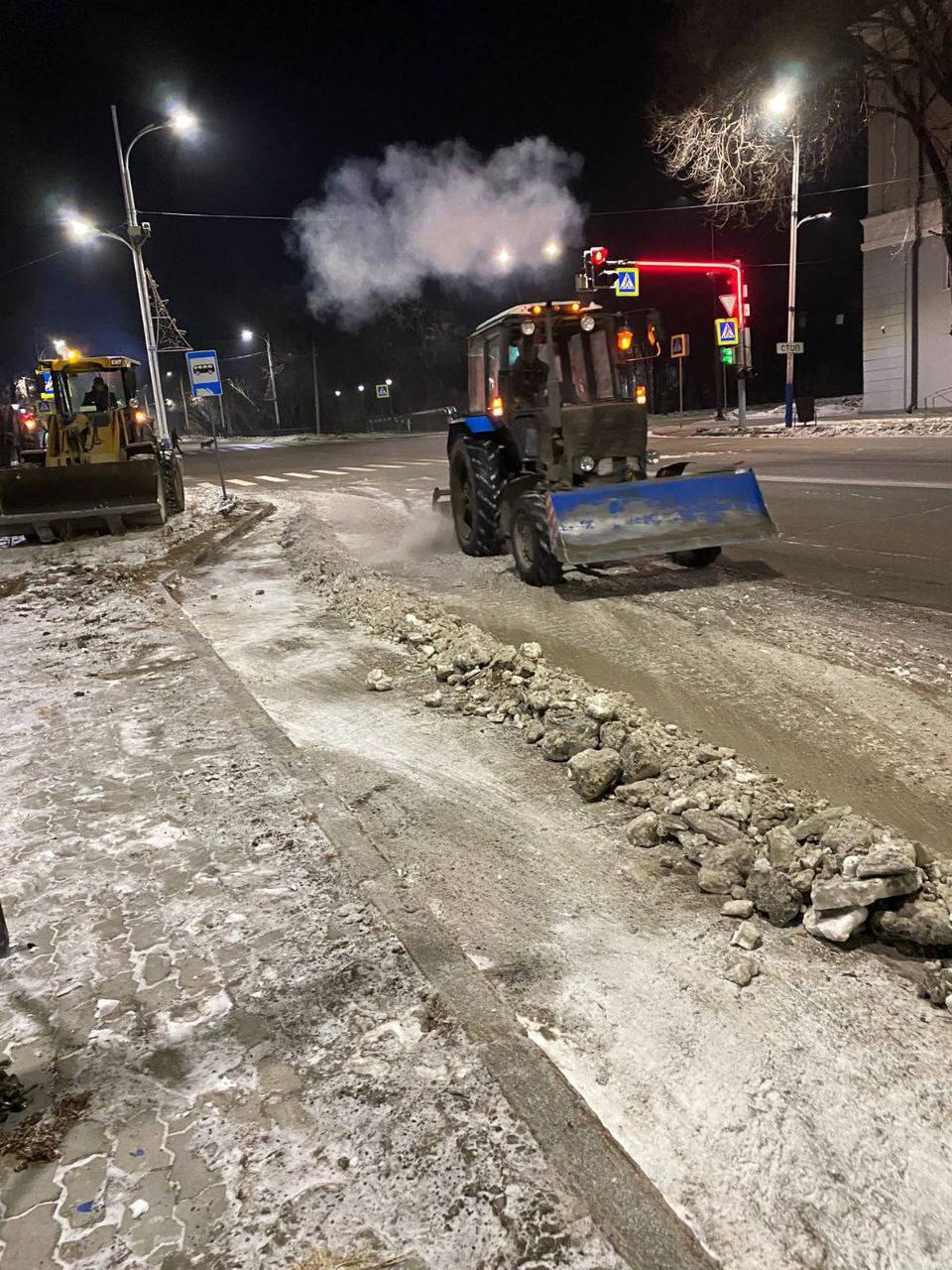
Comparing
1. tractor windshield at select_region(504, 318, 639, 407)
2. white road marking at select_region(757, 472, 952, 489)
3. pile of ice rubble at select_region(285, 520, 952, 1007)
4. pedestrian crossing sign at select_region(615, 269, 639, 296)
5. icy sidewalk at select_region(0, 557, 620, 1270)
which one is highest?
pedestrian crossing sign at select_region(615, 269, 639, 296)

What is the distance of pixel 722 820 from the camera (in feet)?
11.2

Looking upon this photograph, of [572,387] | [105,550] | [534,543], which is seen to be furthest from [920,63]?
[105,550]

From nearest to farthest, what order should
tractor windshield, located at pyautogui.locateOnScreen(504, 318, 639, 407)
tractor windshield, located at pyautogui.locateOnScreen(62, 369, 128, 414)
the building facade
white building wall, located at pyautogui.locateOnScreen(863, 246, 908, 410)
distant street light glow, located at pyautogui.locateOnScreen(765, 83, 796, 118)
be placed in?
1. tractor windshield, located at pyautogui.locateOnScreen(504, 318, 639, 407)
2. tractor windshield, located at pyautogui.locateOnScreen(62, 369, 128, 414)
3. distant street light glow, located at pyautogui.locateOnScreen(765, 83, 796, 118)
4. the building facade
5. white building wall, located at pyautogui.locateOnScreen(863, 246, 908, 410)

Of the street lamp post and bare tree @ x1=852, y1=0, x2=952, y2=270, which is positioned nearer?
bare tree @ x1=852, y1=0, x2=952, y2=270

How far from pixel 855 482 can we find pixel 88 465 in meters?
12.5

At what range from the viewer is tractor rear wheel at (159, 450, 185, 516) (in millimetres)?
15995

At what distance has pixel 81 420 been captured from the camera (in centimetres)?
1561

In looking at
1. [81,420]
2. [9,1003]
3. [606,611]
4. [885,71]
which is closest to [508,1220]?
[9,1003]

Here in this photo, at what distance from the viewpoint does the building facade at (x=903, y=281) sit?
93.4 ft

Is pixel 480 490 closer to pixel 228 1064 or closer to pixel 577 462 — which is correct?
pixel 577 462

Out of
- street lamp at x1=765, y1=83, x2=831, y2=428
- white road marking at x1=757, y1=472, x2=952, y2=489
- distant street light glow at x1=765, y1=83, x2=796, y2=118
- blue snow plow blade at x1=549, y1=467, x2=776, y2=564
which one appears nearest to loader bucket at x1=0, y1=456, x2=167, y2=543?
blue snow plow blade at x1=549, y1=467, x2=776, y2=564

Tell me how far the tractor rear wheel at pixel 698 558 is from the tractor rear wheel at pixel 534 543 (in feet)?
4.29

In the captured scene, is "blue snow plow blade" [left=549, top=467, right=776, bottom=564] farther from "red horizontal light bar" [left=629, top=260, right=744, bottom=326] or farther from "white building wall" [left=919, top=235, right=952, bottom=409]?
"white building wall" [left=919, top=235, right=952, bottom=409]

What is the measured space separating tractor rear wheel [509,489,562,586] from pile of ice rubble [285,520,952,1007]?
244cm
